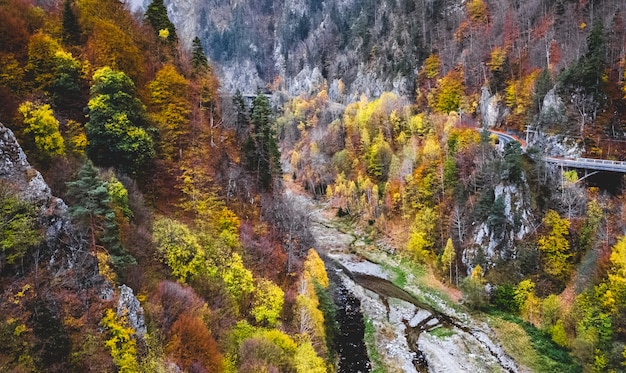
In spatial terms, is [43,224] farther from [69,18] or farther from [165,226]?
[69,18]

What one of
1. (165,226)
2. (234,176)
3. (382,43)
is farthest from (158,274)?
(382,43)

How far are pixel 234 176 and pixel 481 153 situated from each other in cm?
3500

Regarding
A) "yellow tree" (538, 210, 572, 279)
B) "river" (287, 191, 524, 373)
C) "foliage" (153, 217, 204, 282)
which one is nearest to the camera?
"foliage" (153, 217, 204, 282)

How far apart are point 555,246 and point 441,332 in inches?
622

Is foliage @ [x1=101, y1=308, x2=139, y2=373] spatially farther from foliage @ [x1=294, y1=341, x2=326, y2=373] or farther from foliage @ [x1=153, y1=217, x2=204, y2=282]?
foliage @ [x1=294, y1=341, x2=326, y2=373]

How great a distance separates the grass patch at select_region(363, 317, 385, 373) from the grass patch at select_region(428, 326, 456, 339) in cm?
636

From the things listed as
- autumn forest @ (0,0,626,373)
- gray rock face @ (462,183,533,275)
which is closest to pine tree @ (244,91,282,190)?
autumn forest @ (0,0,626,373)

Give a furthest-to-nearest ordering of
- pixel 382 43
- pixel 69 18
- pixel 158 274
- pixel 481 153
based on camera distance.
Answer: pixel 382 43, pixel 481 153, pixel 69 18, pixel 158 274

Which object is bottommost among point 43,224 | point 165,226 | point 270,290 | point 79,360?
point 270,290

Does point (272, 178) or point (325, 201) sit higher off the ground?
point (272, 178)

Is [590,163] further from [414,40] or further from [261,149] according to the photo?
[414,40]

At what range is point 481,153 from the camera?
55.2 meters

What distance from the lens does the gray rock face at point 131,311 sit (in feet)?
65.3

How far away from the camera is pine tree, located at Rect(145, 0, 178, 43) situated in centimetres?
4931
